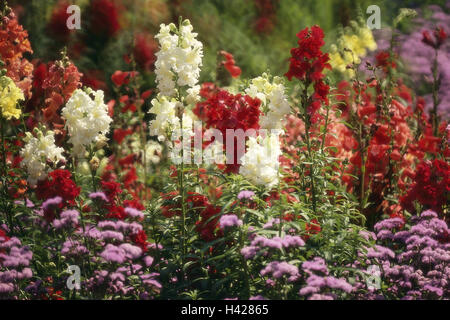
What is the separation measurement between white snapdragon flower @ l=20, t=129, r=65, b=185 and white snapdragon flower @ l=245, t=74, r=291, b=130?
3.57 feet

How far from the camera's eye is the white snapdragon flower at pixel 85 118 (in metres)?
3.26

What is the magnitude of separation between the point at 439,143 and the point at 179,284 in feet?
6.98

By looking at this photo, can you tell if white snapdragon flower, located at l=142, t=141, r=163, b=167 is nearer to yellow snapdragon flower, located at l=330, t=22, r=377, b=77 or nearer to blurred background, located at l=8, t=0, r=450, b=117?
blurred background, located at l=8, t=0, r=450, b=117

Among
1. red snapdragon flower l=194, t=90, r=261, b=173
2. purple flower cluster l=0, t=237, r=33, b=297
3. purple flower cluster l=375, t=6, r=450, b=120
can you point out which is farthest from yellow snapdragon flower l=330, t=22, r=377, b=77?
purple flower cluster l=0, t=237, r=33, b=297

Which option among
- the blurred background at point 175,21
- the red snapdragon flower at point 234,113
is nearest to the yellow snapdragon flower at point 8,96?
the red snapdragon flower at point 234,113

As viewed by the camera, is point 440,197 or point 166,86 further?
point 440,197

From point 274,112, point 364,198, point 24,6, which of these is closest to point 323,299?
point 274,112

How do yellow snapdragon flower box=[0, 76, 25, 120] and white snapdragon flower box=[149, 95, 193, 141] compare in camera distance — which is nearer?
white snapdragon flower box=[149, 95, 193, 141]

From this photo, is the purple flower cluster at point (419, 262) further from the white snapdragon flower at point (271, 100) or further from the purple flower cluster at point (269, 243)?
the white snapdragon flower at point (271, 100)

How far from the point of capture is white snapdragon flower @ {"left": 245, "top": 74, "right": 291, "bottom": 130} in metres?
3.43

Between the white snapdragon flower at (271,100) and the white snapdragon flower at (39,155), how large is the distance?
1.09 meters

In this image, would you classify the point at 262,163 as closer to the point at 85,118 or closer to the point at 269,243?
the point at 269,243

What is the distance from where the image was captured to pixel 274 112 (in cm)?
347
